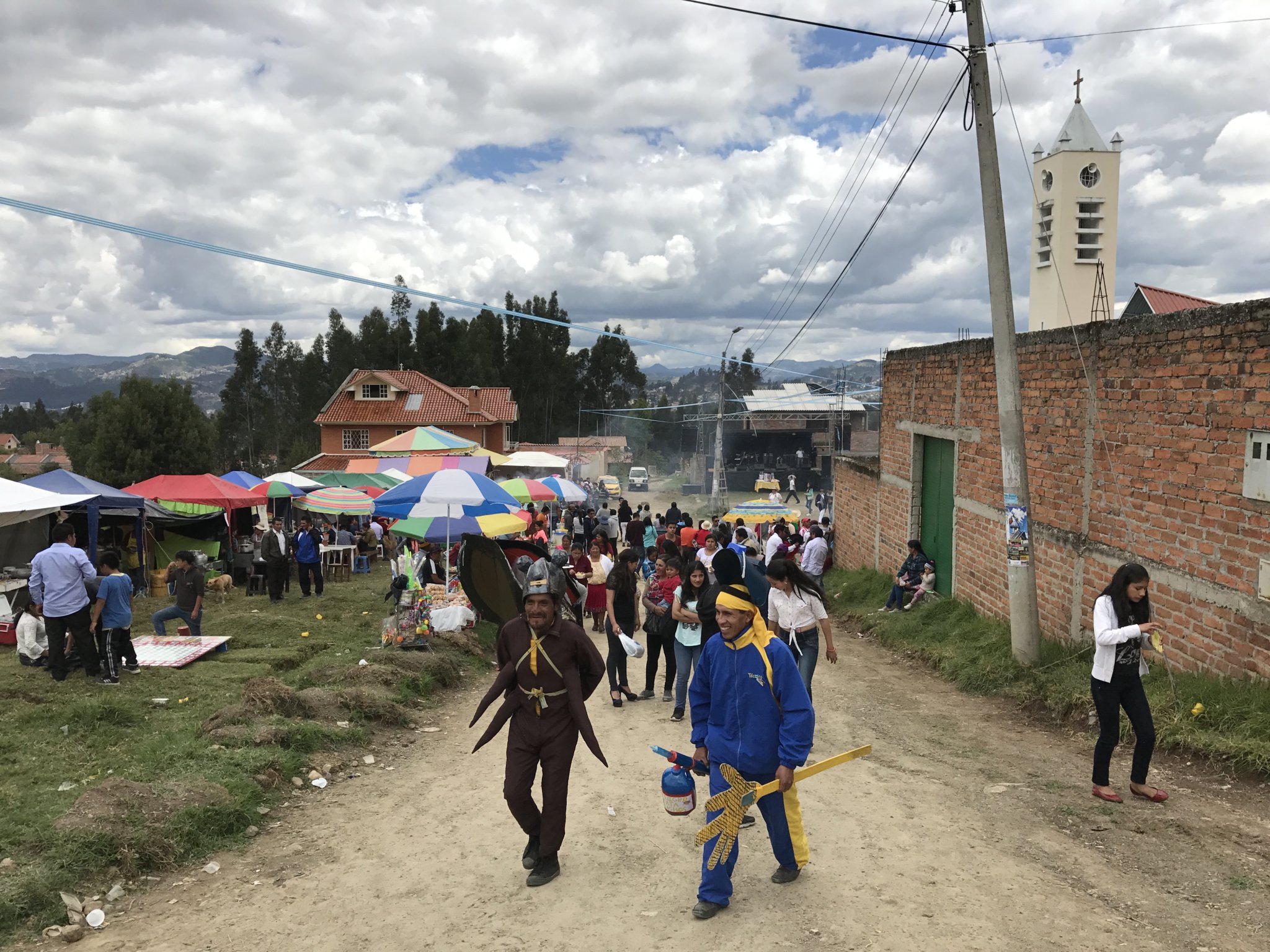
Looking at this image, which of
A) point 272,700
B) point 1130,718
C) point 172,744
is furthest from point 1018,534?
point 172,744

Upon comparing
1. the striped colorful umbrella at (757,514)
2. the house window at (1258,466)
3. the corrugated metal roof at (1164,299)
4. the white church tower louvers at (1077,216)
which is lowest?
the striped colorful umbrella at (757,514)

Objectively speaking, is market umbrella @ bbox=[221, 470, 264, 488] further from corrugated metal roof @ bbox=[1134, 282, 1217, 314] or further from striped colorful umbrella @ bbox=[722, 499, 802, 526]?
corrugated metal roof @ bbox=[1134, 282, 1217, 314]

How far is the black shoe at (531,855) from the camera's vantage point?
5.06m

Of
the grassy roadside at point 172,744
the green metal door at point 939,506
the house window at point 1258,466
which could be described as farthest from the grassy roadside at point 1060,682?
the grassy roadside at point 172,744

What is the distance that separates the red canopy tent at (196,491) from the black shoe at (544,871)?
14.7 m

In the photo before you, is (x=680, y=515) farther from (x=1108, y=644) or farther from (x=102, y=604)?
(x=1108, y=644)

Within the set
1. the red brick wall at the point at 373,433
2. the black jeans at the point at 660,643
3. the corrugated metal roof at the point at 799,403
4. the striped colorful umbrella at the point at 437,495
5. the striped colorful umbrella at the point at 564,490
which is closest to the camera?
the black jeans at the point at 660,643

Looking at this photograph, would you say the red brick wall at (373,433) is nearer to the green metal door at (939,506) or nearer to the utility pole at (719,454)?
the utility pole at (719,454)

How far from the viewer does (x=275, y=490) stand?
64.2 feet

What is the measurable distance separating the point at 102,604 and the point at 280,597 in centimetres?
686

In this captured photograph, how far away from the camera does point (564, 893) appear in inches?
190

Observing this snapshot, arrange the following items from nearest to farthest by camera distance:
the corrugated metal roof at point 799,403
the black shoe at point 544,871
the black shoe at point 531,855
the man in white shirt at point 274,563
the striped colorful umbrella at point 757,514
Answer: the black shoe at point 544,871 < the black shoe at point 531,855 < the man in white shirt at point 274,563 < the striped colorful umbrella at point 757,514 < the corrugated metal roof at point 799,403

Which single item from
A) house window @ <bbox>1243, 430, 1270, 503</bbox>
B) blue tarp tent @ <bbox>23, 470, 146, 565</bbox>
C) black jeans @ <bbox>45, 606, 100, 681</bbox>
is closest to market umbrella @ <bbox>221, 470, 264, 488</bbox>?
blue tarp tent @ <bbox>23, 470, 146, 565</bbox>

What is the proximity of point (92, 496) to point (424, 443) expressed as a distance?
9221 millimetres
